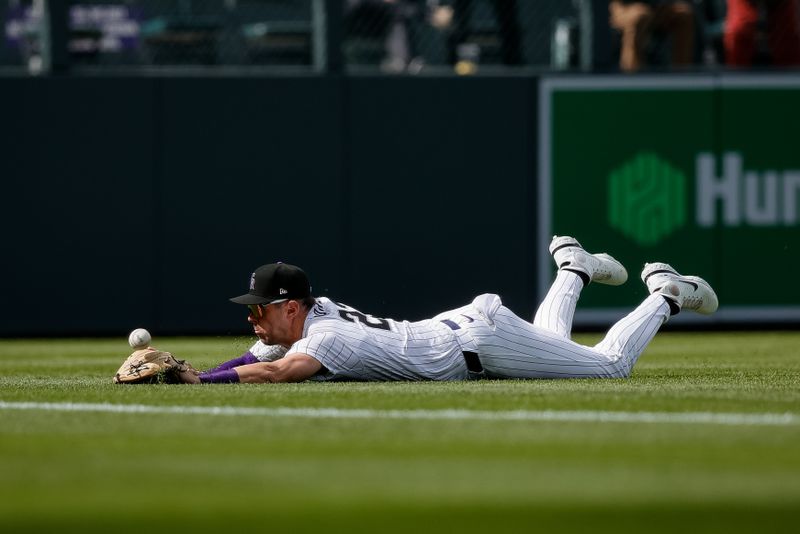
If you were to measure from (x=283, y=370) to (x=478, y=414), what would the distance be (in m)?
1.60

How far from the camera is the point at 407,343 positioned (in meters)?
7.29

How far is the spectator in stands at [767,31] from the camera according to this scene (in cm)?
1328

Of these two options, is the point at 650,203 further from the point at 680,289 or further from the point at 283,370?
the point at 283,370

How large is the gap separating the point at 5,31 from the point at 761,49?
699 centimetres

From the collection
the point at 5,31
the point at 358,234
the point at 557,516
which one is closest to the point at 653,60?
the point at 358,234

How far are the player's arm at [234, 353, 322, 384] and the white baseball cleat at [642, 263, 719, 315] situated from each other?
2176 mm

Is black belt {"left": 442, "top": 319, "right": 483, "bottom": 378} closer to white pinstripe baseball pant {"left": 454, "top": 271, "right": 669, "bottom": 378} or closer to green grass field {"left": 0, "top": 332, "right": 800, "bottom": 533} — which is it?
white pinstripe baseball pant {"left": 454, "top": 271, "right": 669, "bottom": 378}

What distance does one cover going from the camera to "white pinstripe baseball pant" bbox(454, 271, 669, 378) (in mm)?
7340

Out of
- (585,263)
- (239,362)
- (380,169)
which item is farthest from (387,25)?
(239,362)

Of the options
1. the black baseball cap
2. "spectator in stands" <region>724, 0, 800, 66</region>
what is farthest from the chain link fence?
the black baseball cap

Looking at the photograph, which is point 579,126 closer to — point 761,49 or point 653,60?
point 653,60

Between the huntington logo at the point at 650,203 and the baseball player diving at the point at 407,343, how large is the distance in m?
5.31

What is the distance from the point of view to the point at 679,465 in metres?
4.30

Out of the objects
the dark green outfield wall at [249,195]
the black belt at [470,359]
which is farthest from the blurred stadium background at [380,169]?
the black belt at [470,359]
